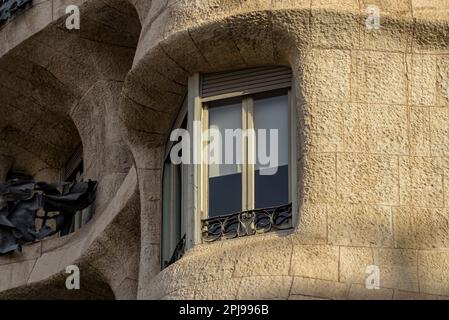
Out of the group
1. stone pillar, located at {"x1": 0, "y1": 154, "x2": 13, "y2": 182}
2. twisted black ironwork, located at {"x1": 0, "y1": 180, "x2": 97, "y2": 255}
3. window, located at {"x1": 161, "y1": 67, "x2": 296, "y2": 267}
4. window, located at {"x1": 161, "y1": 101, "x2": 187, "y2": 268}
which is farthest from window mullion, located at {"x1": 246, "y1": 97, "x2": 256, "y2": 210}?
stone pillar, located at {"x1": 0, "y1": 154, "x2": 13, "y2": 182}

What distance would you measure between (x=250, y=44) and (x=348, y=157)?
1.98 meters

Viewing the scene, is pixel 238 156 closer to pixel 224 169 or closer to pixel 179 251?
pixel 224 169

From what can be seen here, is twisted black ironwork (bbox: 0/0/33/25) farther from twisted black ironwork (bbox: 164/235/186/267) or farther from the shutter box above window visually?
twisted black ironwork (bbox: 164/235/186/267)

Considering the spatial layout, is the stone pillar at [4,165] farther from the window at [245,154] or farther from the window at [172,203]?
the window at [245,154]

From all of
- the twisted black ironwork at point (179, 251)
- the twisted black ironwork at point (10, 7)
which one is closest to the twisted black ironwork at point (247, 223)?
the twisted black ironwork at point (179, 251)

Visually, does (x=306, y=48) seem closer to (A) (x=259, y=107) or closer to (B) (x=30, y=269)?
(A) (x=259, y=107)

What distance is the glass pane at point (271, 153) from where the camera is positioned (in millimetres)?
23062

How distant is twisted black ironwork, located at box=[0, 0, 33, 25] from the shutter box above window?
24.2 ft

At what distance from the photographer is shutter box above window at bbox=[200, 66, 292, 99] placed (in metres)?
23.6

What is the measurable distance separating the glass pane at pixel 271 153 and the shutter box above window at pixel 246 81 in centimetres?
14

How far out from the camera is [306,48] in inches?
909

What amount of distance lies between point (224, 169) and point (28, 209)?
728 centimetres

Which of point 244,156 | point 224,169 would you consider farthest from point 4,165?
point 244,156

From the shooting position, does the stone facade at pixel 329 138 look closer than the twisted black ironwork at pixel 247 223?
Yes
